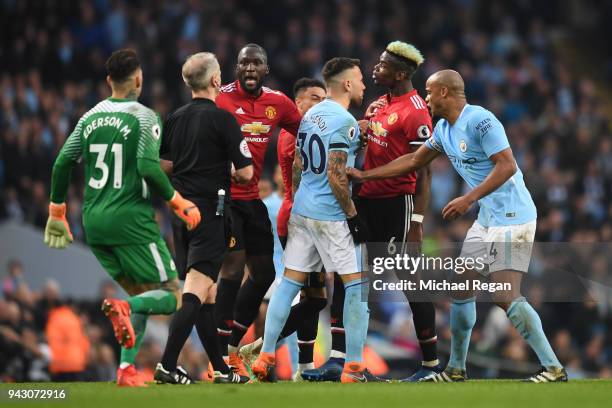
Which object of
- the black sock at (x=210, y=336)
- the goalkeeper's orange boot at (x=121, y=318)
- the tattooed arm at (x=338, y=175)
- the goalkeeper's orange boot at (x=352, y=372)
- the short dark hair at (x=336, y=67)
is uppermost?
the short dark hair at (x=336, y=67)

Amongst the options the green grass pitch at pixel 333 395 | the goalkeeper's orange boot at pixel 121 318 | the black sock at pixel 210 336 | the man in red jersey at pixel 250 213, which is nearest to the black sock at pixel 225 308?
the man in red jersey at pixel 250 213

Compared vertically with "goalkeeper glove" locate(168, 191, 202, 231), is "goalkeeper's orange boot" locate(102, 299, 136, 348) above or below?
below

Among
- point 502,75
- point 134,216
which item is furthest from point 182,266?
point 502,75

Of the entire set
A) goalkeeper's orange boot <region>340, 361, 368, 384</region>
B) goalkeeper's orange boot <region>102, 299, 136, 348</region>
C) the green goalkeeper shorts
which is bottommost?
goalkeeper's orange boot <region>340, 361, 368, 384</region>

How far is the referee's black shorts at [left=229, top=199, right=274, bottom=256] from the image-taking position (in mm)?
10266

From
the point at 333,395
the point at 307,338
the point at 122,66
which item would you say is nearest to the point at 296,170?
the point at 307,338

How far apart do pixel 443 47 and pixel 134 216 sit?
1522 centimetres

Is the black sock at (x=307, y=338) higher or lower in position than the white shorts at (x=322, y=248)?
lower

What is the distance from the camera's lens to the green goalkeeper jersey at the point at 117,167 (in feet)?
28.6

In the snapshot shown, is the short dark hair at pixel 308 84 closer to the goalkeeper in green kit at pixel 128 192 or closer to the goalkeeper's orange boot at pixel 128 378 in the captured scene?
the goalkeeper in green kit at pixel 128 192

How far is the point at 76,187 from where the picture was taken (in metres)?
17.7

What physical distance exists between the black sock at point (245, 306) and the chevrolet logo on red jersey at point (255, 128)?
1227mm

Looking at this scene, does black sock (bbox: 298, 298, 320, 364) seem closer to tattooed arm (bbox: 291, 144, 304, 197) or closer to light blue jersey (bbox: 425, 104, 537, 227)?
tattooed arm (bbox: 291, 144, 304, 197)

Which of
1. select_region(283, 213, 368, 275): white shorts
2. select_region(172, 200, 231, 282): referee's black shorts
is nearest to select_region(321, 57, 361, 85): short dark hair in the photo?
select_region(283, 213, 368, 275): white shorts
